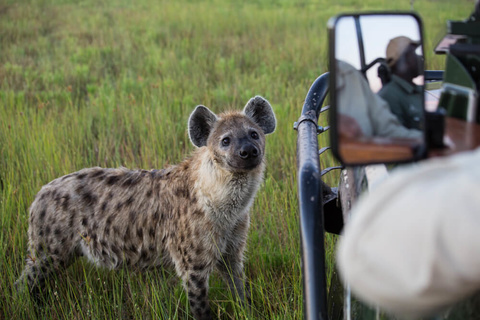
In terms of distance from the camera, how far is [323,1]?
1224 centimetres

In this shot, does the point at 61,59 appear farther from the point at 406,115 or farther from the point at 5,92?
the point at 406,115

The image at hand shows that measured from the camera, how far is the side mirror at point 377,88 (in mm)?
881

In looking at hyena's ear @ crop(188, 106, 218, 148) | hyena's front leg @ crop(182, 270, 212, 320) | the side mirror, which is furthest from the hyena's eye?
the side mirror

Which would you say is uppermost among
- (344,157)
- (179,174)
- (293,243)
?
(344,157)

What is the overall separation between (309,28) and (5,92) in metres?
5.14

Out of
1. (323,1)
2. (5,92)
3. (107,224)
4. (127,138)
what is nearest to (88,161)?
(127,138)

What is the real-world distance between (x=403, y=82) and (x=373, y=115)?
0.12 meters

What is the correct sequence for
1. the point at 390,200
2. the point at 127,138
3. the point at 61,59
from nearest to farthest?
the point at 390,200, the point at 127,138, the point at 61,59

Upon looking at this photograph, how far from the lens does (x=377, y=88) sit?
40.2 inches

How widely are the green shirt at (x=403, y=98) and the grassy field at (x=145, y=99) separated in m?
0.26

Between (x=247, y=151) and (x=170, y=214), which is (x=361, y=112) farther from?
(x=170, y=214)

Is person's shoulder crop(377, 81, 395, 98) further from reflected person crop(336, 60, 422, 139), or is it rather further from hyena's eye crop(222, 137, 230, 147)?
hyena's eye crop(222, 137, 230, 147)

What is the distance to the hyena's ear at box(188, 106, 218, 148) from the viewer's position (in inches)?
117

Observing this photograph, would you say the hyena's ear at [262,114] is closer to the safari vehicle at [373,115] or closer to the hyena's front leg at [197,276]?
the hyena's front leg at [197,276]
